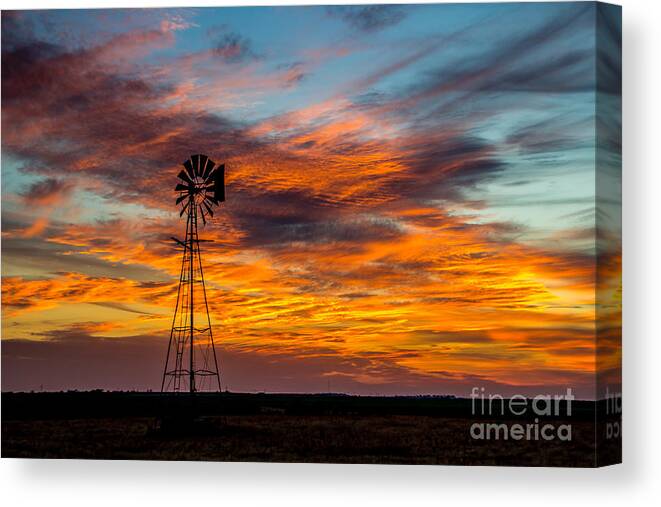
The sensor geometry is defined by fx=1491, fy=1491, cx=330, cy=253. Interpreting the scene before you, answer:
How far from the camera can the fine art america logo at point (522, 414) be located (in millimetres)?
18375

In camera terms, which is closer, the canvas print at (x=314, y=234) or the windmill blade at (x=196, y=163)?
the canvas print at (x=314, y=234)

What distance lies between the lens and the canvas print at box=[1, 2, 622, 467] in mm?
18453

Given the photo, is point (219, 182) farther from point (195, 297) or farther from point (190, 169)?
point (195, 297)

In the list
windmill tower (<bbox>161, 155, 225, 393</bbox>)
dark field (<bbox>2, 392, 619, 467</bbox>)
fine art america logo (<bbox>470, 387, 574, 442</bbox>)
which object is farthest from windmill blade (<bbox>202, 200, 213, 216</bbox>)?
fine art america logo (<bbox>470, 387, 574, 442</bbox>)

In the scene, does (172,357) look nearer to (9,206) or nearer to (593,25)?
(9,206)

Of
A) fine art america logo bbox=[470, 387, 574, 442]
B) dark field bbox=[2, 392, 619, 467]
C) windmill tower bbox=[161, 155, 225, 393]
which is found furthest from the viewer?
windmill tower bbox=[161, 155, 225, 393]

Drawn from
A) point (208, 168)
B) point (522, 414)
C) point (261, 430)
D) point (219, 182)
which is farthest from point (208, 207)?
point (522, 414)

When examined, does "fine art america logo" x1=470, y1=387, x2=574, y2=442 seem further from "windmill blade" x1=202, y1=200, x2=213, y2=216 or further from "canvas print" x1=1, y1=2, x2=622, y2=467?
"windmill blade" x1=202, y1=200, x2=213, y2=216

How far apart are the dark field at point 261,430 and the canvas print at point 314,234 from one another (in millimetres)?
29

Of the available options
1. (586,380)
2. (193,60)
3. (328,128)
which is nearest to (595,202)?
(586,380)

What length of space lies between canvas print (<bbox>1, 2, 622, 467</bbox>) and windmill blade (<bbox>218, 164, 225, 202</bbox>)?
0.15 ft

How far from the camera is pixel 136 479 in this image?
19.3 metres

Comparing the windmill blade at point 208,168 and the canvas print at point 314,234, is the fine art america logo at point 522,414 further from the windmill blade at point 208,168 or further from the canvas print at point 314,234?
the windmill blade at point 208,168

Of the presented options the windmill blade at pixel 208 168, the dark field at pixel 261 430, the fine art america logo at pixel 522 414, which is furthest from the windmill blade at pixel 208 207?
the fine art america logo at pixel 522 414
